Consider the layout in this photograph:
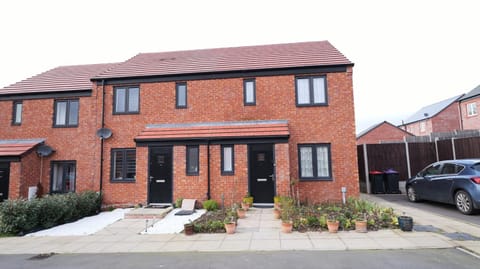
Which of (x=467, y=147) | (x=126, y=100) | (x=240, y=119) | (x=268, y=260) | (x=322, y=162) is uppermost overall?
(x=126, y=100)

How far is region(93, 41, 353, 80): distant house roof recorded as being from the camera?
11001mm

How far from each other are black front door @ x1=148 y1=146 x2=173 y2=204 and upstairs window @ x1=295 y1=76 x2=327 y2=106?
5.92 m

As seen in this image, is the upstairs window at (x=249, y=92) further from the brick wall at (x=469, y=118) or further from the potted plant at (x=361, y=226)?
the brick wall at (x=469, y=118)

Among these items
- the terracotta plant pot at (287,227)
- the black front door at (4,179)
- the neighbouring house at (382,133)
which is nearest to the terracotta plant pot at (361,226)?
the terracotta plant pot at (287,227)

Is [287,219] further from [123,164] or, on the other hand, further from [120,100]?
[120,100]

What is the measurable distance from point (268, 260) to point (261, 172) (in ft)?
16.6

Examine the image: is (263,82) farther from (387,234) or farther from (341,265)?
(341,265)

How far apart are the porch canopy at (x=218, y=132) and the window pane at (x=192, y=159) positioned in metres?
0.43

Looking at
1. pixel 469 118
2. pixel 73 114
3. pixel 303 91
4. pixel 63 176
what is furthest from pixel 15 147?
pixel 469 118

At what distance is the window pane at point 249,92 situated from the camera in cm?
1100

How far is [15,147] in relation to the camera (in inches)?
430

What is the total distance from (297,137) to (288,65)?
10.2 ft

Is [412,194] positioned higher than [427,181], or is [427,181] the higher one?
[427,181]

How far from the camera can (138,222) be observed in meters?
8.46
